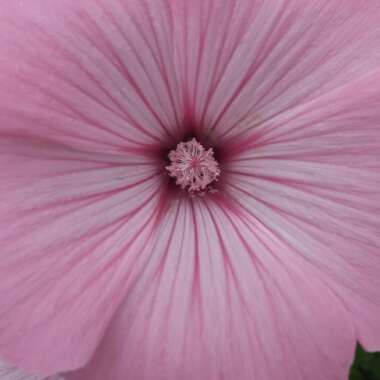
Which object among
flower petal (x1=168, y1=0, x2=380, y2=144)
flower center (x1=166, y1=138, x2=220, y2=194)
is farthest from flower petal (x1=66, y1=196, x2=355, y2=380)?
flower petal (x1=168, y1=0, x2=380, y2=144)

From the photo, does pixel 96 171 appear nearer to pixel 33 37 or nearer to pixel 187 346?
pixel 33 37

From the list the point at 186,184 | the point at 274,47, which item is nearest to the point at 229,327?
the point at 186,184

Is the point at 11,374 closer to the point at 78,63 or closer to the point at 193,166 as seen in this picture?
the point at 193,166

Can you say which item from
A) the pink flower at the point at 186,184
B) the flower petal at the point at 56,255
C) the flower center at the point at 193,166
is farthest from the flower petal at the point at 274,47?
the flower petal at the point at 56,255

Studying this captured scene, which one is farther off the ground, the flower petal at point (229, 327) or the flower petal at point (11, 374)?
the flower petal at point (229, 327)


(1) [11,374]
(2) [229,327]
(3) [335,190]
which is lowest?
(1) [11,374]

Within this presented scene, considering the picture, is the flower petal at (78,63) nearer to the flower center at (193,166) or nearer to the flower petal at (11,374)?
Answer: the flower center at (193,166)

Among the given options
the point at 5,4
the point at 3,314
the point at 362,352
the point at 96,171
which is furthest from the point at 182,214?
the point at 362,352
